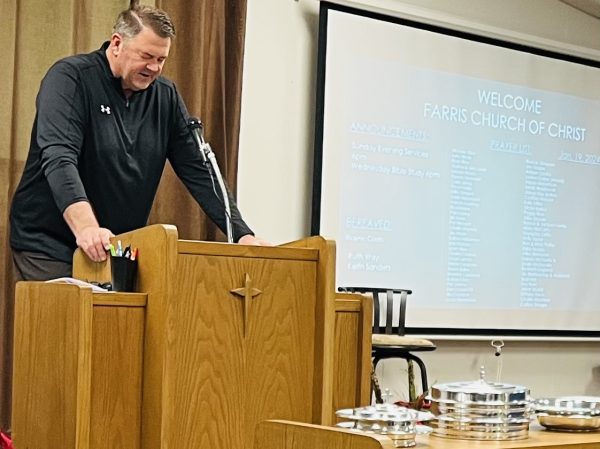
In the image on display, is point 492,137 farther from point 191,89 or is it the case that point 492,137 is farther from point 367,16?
point 191,89

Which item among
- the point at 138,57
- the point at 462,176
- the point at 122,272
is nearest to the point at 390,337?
the point at 462,176

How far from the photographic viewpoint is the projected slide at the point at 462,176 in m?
4.91

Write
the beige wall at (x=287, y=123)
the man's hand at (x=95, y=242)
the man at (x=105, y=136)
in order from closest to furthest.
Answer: the man's hand at (x=95, y=242) < the man at (x=105, y=136) < the beige wall at (x=287, y=123)

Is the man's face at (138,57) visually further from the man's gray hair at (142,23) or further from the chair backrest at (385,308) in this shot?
the chair backrest at (385,308)

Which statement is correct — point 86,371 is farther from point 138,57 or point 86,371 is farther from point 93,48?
point 93,48

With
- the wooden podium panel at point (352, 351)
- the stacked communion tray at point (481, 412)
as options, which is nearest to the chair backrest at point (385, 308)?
the wooden podium panel at point (352, 351)

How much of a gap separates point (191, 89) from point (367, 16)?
3.63ft

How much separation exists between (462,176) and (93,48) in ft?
7.02

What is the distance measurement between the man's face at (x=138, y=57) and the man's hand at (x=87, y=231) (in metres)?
0.48

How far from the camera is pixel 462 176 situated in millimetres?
5336

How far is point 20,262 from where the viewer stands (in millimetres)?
3064

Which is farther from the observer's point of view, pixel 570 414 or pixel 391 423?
pixel 570 414

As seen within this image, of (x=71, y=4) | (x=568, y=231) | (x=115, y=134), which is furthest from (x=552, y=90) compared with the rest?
(x=115, y=134)

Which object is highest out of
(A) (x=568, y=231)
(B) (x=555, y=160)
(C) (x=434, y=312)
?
(B) (x=555, y=160)
